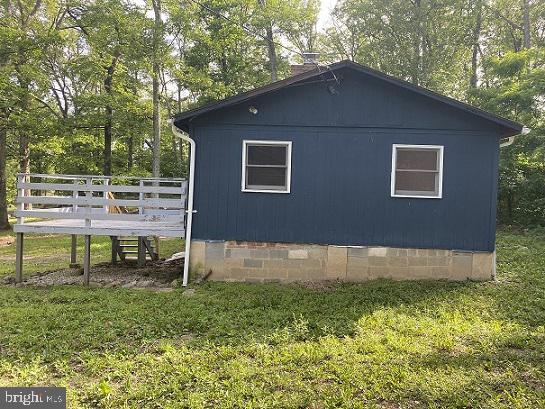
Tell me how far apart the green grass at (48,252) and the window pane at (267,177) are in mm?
5640

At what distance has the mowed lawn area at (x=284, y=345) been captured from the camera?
353cm

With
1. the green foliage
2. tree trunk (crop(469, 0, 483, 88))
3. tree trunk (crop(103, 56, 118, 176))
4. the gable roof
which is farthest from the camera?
tree trunk (crop(469, 0, 483, 88))

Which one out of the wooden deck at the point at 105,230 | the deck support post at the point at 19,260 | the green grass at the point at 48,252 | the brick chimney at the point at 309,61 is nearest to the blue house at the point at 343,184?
the wooden deck at the point at 105,230

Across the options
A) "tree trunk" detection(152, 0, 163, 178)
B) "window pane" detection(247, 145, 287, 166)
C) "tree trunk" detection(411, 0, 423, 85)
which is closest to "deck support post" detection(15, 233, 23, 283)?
"window pane" detection(247, 145, 287, 166)

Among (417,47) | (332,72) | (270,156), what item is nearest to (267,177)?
(270,156)

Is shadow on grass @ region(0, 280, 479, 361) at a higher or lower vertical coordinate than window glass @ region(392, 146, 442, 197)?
lower

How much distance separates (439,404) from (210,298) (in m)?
4.15

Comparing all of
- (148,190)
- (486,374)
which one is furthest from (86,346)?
(486,374)

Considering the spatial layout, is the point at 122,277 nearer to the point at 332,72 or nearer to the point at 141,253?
the point at 141,253

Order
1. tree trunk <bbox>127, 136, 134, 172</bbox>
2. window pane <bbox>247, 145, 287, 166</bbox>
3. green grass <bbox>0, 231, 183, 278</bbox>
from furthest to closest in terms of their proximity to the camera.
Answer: tree trunk <bbox>127, 136, 134, 172</bbox>, green grass <bbox>0, 231, 183, 278</bbox>, window pane <bbox>247, 145, 287, 166</bbox>

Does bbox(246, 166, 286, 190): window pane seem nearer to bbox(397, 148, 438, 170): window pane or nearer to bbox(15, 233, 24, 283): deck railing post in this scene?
bbox(397, 148, 438, 170): window pane

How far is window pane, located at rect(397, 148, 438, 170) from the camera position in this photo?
7852 millimetres

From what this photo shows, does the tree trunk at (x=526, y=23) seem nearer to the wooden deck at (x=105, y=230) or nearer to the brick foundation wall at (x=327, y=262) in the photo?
the brick foundation wall at (x=327, y=262)

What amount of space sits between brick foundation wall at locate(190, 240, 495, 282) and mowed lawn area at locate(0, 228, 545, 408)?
1.64 feet
